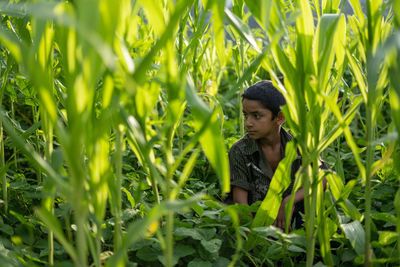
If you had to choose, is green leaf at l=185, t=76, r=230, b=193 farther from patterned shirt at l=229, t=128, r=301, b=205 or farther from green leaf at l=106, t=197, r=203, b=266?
patterned shirt at l=229, t=128, r=301, b=205

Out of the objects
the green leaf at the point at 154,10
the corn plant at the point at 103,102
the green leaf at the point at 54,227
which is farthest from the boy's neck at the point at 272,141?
the green leaf at the point at 54,227

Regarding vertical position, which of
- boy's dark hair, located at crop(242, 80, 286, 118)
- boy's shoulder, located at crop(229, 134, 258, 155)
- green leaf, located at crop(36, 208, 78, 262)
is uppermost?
boy's dark hair, located at crop(242, 80, 286, 118)

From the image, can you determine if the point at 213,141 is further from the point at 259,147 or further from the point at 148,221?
the point at 259,147

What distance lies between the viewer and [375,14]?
0.77 meters

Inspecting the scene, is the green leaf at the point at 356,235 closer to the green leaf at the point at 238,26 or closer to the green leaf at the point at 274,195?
the green leaf at the point at 274,195

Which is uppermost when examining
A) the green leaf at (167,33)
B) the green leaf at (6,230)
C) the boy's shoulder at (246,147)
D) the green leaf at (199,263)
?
the green leaf at (167,33)

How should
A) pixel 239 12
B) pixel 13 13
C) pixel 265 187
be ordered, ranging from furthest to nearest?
pixel 265 187
pixel 239 12
pixel 13 13

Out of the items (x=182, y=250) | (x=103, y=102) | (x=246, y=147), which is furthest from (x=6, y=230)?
(x=246, y=147)

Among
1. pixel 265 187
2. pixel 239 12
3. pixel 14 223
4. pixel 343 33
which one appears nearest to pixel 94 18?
pixel 343 33

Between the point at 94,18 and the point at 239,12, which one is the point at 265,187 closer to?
the point at 239,12

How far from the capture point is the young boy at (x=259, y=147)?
1428mm

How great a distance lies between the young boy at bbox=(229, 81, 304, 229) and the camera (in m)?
1.43

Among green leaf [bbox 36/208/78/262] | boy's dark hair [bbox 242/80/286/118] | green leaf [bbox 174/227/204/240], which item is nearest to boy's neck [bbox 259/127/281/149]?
Result: boy's dark hair [bbox 242/80/286/118]

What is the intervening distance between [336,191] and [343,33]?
0.32 m
